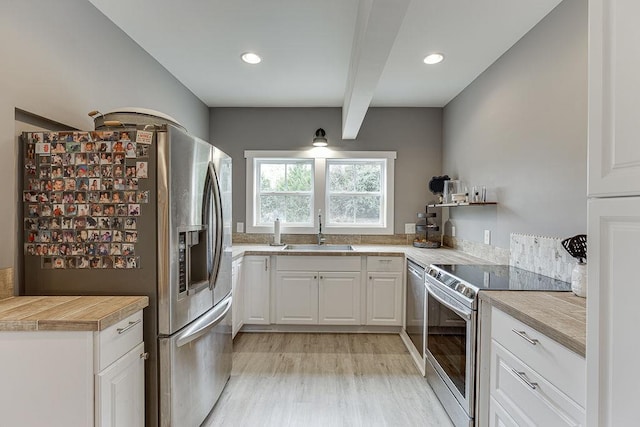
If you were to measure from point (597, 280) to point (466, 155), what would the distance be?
2.59 metres

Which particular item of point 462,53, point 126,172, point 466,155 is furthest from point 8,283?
point 466,155

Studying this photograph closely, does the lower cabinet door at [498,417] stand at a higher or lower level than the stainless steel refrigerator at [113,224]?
lower

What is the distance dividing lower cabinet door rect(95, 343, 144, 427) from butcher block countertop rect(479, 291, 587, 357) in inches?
Result: 63.6

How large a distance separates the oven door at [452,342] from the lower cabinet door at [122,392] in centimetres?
159

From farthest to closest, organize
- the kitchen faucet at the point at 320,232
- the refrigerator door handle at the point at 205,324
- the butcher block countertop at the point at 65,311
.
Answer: the kitchen faucet at the point at 320,232 → the refrigerator door handle at the point at 205,324 → the butcher block countertop at the point at 65,311

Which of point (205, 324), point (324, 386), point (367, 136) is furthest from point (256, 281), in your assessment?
point (367, 136)

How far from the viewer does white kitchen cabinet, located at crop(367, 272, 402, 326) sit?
10.5 feet

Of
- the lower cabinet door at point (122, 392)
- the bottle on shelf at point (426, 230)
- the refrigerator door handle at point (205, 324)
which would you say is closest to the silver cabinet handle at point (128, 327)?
the lower cabinet door at point (122, 392)

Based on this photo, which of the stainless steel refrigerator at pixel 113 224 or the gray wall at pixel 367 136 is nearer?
the stainless steel refrigerator at pixel 113 224

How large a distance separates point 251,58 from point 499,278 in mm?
2372

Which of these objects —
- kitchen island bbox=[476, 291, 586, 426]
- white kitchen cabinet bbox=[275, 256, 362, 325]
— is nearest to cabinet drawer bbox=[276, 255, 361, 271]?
white kitchen cabinet bbox=[275, 256, 362, 325]

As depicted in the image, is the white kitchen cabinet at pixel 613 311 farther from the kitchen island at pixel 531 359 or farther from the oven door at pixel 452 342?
the oven door at pixel 452 342

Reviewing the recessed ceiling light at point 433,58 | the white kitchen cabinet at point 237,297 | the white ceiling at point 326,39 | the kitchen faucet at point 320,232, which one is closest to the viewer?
the white ceiling at point 326,39

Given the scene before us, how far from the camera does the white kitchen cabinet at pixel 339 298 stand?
127 inches
